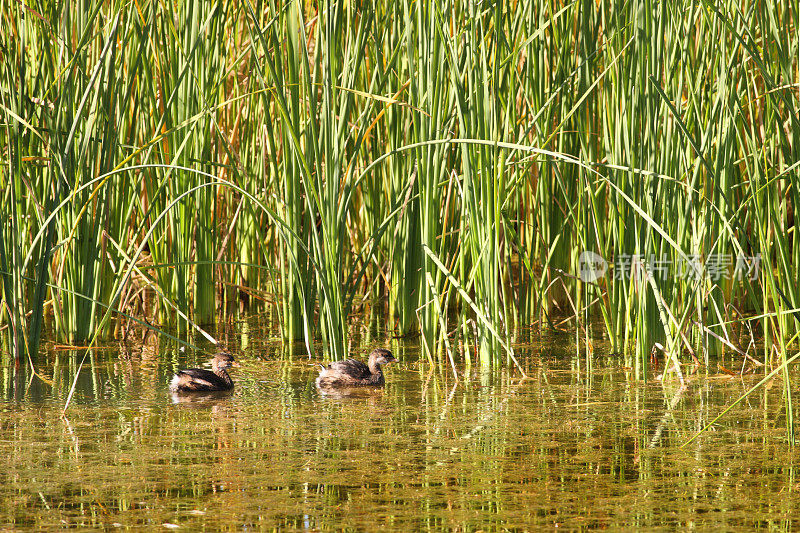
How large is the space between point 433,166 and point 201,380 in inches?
44.8

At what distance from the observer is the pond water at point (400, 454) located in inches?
87.8

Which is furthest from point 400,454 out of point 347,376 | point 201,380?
point 201,380

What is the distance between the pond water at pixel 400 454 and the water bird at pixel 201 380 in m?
0.07

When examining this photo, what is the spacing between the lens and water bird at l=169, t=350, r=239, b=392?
3.48 meters

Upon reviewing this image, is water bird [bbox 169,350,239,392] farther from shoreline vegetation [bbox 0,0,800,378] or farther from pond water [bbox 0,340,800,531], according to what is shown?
shoreline vegetation [bbox 0,0,800,378]

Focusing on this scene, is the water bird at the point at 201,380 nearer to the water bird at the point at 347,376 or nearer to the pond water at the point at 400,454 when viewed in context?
the pond water at the point at 400,454

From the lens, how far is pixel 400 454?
8.87ft

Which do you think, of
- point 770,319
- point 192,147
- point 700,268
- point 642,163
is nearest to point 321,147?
point 192,147

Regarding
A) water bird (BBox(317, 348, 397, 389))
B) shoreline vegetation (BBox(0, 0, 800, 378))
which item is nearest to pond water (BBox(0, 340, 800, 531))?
water bird (BBox(317, 348, 397, 389))

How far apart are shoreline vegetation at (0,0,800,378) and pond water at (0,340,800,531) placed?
0.27 metres

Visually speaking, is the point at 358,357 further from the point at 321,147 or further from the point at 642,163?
the point at 642,163

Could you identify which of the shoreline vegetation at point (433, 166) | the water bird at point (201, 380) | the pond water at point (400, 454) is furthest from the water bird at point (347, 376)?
the water bird at point (201, 380)

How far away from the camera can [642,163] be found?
3.56 meters

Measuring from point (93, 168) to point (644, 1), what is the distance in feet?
7.02
